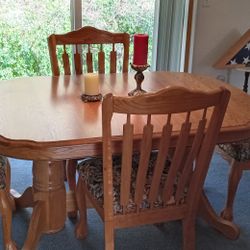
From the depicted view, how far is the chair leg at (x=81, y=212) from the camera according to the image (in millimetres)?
1844

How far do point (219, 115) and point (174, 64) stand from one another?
7.84 ft

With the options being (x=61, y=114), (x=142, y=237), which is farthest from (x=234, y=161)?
(x=61, y=114)

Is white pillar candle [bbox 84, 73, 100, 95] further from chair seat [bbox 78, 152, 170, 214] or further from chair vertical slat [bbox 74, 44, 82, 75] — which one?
chair vertical slat [bbox 74, 44, 82, 75]

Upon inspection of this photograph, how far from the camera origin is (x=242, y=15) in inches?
147

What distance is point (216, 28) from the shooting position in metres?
3.70

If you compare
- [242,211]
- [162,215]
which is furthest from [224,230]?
[162,215]

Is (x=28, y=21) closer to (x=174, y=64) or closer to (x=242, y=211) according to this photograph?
(x=174, y=64)

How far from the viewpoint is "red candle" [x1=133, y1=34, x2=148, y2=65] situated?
1.75m

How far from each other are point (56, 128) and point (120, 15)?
2300 millimetres

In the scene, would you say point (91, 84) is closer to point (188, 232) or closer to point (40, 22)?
point (188, 232)

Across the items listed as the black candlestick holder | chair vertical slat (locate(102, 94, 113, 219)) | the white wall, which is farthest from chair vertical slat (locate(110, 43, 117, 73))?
the white wall

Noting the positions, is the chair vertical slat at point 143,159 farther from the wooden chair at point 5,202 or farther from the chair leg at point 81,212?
the wooden chair at point 5,202

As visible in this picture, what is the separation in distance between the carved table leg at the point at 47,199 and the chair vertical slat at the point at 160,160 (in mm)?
415

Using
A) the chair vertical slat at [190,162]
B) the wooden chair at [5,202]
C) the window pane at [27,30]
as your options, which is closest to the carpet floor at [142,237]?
the wooden chair at [5,202]
